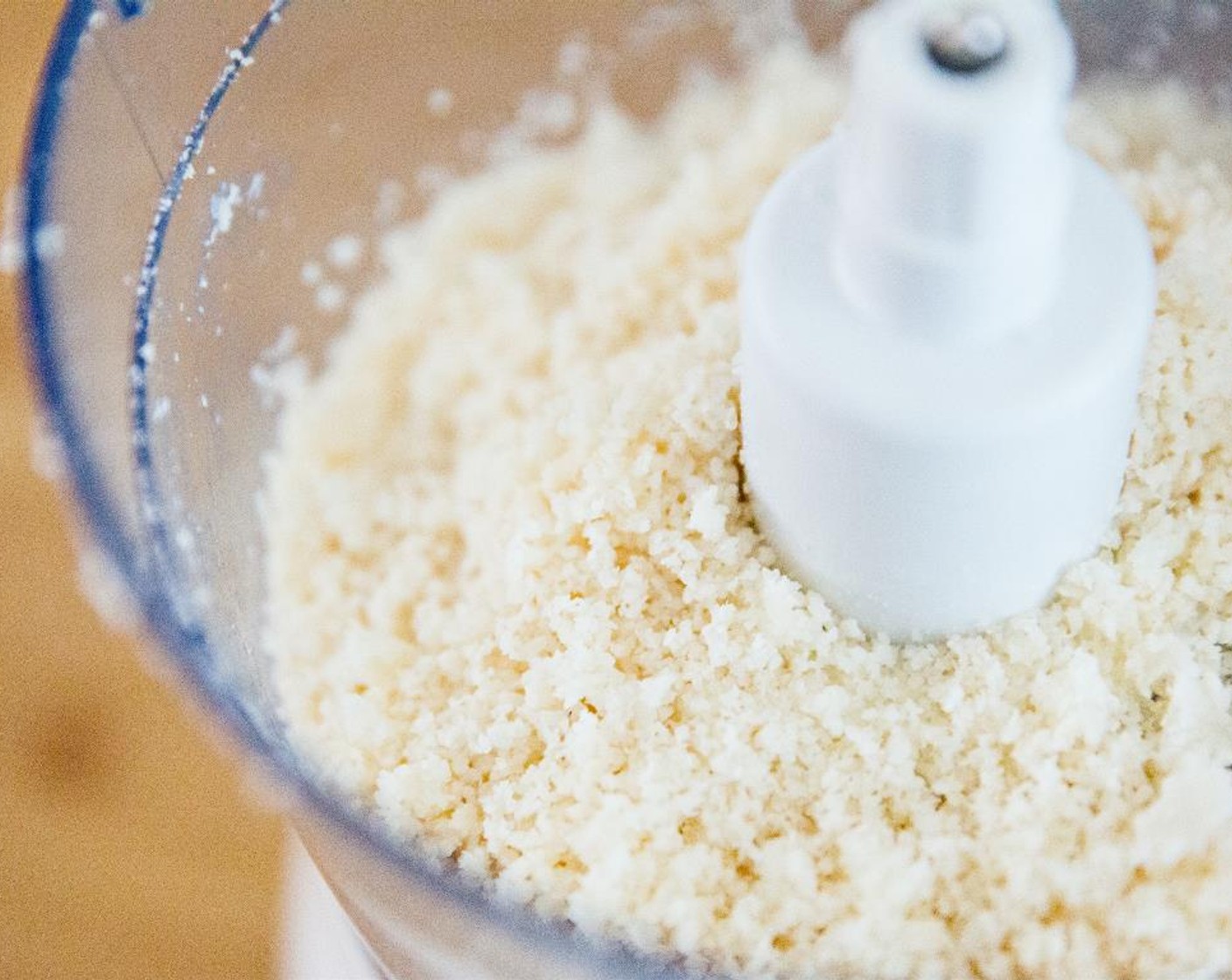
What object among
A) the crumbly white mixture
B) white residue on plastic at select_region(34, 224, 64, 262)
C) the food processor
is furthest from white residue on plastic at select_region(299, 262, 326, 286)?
white residue on plastic at select_region(34, 224, 64, 262)

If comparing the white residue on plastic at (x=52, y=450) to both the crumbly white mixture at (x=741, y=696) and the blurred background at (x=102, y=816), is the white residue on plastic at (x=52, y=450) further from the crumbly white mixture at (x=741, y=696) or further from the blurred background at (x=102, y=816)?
the blurred background at (x=102, y=816)

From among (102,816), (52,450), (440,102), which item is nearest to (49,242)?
(52,450)

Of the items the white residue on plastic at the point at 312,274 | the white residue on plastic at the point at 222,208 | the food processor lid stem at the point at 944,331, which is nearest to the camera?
the food processor lid stem at the point at 944,331

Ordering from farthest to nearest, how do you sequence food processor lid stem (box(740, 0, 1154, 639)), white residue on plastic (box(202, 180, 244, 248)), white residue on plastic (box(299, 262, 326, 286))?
white residue on plastic (box(299, 262, 326, 286)) → white residue on plastic (box(202, 180, 244, 248)) → food processor lid stem (box(740, 0, 1154, 639))

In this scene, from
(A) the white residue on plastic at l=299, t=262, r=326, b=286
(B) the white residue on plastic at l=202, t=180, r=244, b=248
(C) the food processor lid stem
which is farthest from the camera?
(A) the white residue on plastic at l=299, t=262, r=326, b=286

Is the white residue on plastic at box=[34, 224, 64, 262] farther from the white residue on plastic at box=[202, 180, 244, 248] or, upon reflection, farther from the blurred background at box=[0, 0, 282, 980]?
the blurred background at box=[0, 0, 282, 980]

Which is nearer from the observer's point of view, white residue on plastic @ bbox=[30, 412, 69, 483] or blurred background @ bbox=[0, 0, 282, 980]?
white residue on plastic @ bbox=[30, 412, 69, 483]

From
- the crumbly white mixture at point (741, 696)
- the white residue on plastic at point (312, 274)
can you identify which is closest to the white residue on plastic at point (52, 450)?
the crumbly white mixture at point (741, 696)

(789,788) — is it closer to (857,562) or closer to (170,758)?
(857,562)
